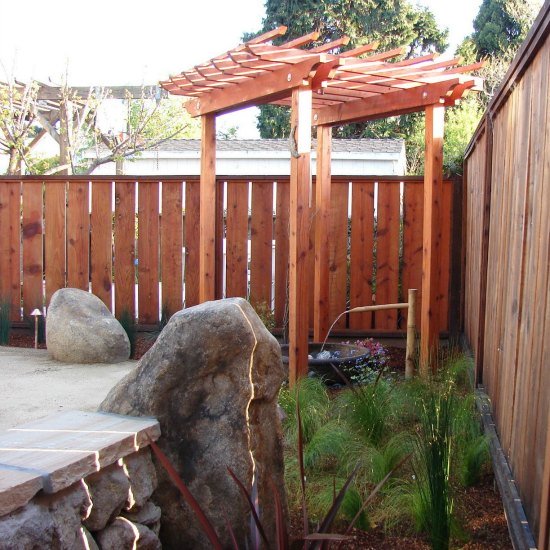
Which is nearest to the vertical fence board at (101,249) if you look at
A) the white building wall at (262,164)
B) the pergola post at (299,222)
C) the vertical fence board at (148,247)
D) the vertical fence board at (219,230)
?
the vertical fence board at (148,247)

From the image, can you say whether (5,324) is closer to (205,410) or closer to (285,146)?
(205,410)

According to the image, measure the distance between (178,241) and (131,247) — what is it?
0.47 metres

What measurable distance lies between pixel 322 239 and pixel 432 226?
1.19 meters

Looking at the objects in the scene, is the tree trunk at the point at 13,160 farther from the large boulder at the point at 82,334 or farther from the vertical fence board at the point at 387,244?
the vertical fence board at the point at 387,244

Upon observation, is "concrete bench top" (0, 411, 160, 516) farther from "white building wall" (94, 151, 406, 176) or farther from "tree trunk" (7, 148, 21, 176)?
"white building wall" (94, 151, 406, 176)

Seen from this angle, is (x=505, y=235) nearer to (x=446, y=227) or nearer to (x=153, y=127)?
(x=446, y=227)

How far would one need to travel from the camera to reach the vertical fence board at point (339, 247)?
707cm

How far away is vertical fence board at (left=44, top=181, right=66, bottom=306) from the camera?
7.40 metres

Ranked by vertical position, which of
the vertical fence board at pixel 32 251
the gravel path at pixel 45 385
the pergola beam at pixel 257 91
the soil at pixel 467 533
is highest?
the pergola beam at pixel 257 91

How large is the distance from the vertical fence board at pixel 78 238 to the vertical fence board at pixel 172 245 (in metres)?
0.77

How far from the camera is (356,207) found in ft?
23.1

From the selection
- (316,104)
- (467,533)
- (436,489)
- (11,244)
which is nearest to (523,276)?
(436,489)

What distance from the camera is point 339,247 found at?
7.09m

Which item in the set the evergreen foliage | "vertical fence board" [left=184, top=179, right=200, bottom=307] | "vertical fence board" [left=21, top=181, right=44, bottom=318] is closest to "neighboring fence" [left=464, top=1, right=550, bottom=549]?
"vertical fence board" [left=184, top=179, right=200, bottom=307]
